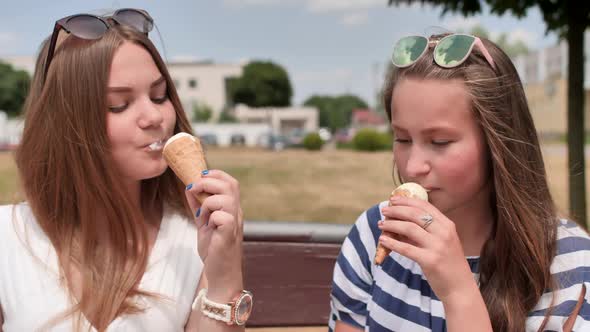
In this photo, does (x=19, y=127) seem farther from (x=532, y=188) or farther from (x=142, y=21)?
(x=532, y=188)

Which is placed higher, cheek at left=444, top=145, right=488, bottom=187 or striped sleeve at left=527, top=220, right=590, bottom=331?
cheek at left=444, top=145, right=488, bottom=187

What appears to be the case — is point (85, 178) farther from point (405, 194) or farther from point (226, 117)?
point (226, 117)

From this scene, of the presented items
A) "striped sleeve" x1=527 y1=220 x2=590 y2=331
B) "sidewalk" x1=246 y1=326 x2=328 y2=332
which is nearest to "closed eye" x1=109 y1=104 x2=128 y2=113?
"sidewalk" x1=246 y1=326 x2=328 y2=332

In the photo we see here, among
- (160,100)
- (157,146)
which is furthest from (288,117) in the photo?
(157,146)

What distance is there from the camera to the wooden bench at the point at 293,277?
2449mm

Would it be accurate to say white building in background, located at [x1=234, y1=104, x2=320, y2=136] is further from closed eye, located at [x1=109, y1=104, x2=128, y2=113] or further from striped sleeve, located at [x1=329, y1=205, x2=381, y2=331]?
closed eye, located at [x1=109, y1=104, x2=128, y2=113]

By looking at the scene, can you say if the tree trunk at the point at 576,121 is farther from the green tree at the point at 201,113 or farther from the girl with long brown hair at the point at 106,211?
the green tree at the point at 201,113

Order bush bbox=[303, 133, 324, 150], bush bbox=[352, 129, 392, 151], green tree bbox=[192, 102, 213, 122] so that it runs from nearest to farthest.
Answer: bush bbox=[352, 129, 392, 151] → bush bbox=[303, 133, 324, 150] → green tree bbox=[192, 102, 213, 122]

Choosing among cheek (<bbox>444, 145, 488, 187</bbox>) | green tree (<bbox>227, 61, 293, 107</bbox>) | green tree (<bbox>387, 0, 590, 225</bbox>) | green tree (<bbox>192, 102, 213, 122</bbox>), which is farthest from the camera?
green tree (<bbox>192, 102, 213, 122</bbox>)

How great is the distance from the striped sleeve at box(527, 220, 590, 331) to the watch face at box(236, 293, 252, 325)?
81cm

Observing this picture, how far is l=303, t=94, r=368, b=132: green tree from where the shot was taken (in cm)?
8444

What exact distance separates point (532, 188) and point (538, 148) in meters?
0.12

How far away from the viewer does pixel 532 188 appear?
5.04 feet

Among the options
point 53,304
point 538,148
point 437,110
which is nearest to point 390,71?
point 437,110
